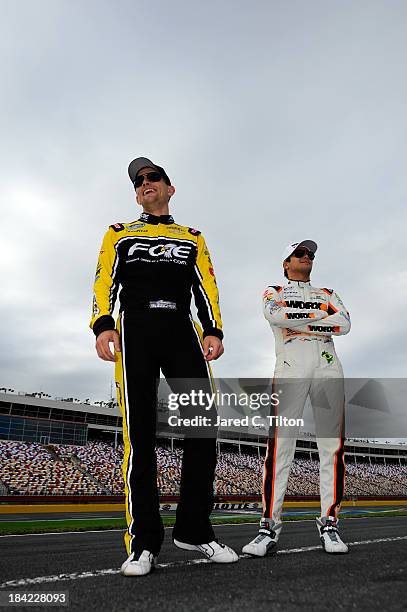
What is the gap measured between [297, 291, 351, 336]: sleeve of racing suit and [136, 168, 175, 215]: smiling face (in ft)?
4.23

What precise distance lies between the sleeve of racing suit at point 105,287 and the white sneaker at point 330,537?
5.75 feet

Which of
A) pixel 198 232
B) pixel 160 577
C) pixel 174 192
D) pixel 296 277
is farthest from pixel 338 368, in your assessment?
pixel 160 577

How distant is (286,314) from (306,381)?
48 cm

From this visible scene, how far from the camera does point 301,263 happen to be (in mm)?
3721

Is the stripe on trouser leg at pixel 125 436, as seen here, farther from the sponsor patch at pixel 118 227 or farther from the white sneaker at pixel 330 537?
the white sneaker at pixel 330 537

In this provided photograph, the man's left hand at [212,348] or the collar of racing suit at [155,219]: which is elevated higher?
the collar of racing suit at [155,219]

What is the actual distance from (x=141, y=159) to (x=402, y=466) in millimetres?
69393

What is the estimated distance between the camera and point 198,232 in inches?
126

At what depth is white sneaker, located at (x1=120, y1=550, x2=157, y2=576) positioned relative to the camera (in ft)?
6.68

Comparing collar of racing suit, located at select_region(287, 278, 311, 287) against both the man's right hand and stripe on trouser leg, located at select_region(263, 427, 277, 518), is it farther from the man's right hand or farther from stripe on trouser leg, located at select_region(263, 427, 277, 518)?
the man's right hand

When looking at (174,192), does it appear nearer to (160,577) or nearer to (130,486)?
(130,486)

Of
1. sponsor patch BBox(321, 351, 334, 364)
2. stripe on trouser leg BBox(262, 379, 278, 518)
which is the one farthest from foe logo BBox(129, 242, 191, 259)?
stripe on trouser leg BBox(262, 379, 278, 518)

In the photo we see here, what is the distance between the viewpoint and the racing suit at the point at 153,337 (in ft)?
8.29

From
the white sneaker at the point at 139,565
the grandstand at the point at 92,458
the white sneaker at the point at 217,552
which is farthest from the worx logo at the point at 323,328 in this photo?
the grandstand at the point at 92,458
